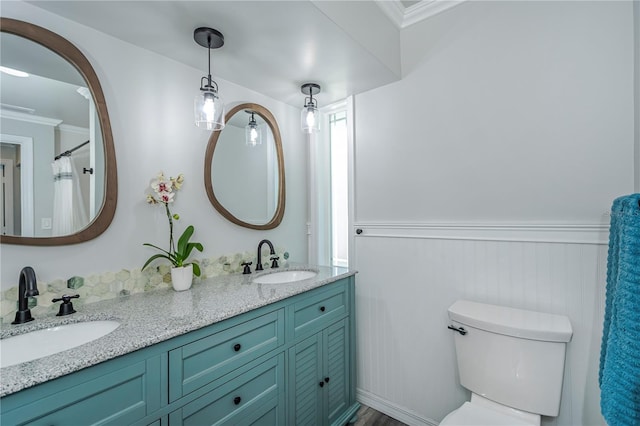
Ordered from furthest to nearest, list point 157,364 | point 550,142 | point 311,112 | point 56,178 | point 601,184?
point 311,112 < point 550,142 < point 601,184 < point 56,178 < point 157,364

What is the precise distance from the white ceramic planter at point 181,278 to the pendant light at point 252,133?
956 millimetres

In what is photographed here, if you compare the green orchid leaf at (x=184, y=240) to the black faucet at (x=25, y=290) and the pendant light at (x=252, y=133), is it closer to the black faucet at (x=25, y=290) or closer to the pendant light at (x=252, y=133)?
the black faucet at (x=25, y=290)

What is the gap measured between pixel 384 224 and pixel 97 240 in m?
1.56

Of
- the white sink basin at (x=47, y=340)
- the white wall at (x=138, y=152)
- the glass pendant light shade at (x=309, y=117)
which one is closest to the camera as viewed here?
the white sink basin at (x=47, y=340)

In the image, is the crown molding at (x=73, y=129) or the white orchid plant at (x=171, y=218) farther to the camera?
the white orchid plant at (x=171, y=218)

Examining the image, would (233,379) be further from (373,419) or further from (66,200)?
(373,419)

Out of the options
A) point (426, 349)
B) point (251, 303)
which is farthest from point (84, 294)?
point (426, 349)

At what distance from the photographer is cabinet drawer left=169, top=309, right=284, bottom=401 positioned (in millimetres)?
971

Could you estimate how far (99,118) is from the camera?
1.28 meters

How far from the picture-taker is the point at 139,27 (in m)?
1.29

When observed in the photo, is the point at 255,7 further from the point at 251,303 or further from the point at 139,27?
the point at 251,303

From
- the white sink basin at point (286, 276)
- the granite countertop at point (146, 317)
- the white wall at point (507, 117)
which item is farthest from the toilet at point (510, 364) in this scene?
the white sink basin at point (286, 276)

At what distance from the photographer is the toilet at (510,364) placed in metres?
1.19

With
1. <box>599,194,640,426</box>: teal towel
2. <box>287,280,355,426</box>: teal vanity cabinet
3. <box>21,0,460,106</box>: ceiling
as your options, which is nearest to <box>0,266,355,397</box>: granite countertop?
<box>287,280,355,426</box>: teal vanity cabinet
